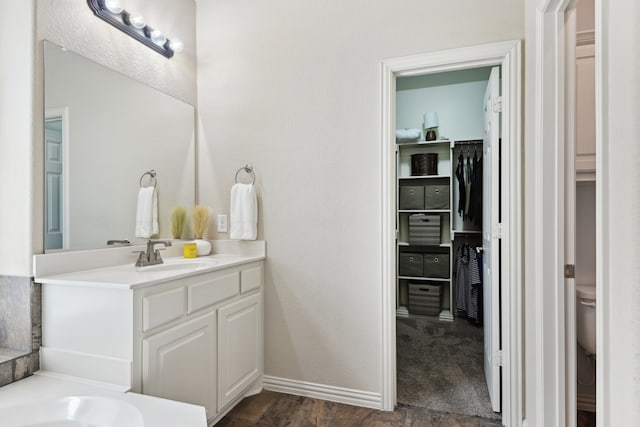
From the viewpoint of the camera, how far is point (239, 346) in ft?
6.81

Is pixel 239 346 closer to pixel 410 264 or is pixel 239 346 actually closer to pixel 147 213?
pixel 147 213

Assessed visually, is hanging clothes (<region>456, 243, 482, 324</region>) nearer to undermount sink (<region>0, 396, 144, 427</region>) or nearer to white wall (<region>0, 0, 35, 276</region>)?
undermount sink (<region>0, 396, 144, 427</region>)

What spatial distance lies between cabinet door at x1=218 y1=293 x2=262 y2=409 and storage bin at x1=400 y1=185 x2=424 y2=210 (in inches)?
88.7

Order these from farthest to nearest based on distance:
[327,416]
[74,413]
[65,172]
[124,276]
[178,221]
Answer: [178,221]
[327,416]
[65,172]
[124,276]
[74,413]

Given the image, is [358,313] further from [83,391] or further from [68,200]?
[68,200]

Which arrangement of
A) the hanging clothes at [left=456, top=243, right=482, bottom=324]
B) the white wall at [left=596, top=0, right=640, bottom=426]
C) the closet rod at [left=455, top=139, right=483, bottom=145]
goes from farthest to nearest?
the closet rod at [left=455, top=139, right=483, bottom=145] → the hanging clothes at [left=456, top=243, right=482, bottom=324] → the white wall at [left=596, top=0, right=640, bottom=426]

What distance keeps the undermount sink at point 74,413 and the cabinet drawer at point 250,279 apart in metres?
0.96

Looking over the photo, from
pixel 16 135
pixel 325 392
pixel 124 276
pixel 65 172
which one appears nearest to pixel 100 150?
pixel 65 172

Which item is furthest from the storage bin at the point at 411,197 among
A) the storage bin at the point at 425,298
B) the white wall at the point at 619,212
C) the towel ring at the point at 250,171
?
the white wall at the point at 619,212

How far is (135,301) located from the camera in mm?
1382

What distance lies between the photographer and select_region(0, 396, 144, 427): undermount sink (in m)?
1.16

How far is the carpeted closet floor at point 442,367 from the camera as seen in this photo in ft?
7.04

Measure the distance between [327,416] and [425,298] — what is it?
2174 mm

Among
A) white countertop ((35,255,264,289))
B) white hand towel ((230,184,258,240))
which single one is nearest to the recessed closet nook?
white hand towel ((230,184,258,240))
